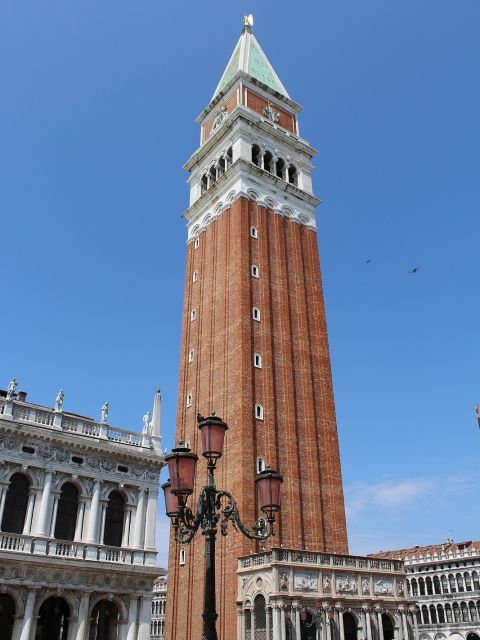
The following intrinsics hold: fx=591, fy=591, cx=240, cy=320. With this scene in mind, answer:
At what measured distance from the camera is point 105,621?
91.9ft

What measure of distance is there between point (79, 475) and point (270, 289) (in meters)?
21.6

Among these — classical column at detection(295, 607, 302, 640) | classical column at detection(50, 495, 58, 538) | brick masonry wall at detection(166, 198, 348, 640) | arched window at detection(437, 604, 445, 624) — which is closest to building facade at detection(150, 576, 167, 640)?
arched window at detection(437, 604, 445, 624)

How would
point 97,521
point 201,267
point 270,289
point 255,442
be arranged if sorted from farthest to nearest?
1. point 201,267
2. point 270,289
3. point 255,442
4. point 97,521

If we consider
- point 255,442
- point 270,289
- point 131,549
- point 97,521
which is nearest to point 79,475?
point 97,521

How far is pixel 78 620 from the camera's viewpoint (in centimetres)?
2645

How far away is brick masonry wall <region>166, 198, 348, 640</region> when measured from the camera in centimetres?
3644

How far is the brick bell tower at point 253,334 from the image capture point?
3700 centimetres

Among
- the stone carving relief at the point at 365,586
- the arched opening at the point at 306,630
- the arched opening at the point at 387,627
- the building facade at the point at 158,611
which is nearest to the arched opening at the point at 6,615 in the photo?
the arched opening at the point at 306,630

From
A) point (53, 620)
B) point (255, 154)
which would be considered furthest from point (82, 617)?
point (255, 154)

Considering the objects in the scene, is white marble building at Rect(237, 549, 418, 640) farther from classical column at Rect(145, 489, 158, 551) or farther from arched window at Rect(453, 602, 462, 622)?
arched window at Rect(453, 602, 462, 622)

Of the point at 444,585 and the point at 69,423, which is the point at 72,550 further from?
the point at 444,585

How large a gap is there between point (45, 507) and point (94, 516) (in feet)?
8.33

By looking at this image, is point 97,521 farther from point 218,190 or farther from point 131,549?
point 218,190

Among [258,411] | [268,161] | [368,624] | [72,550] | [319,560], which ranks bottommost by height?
[368,624]
